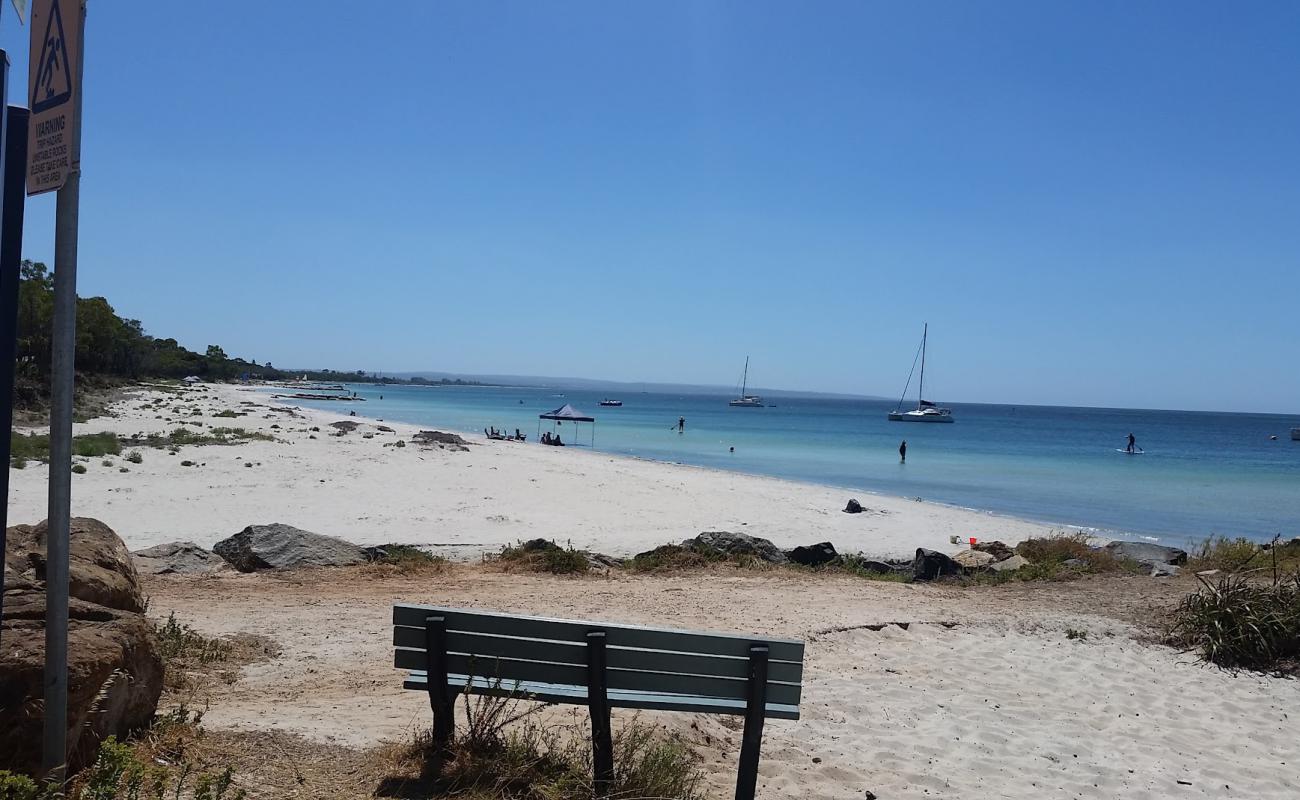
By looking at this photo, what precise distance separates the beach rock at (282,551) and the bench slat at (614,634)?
23.2 feet

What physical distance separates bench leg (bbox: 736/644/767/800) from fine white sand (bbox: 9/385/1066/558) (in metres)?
9.49

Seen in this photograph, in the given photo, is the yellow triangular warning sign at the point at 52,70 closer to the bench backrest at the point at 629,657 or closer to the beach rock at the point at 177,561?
the bench backrest at the point at 629,657

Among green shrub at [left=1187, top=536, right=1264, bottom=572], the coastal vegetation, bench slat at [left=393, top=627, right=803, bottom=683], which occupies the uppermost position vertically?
bench slat at [left=393, top=627, right=803, bottom=683]

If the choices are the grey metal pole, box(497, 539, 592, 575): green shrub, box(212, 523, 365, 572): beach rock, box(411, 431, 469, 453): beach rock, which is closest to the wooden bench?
the grey metal pole

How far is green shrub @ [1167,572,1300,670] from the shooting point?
798 cm

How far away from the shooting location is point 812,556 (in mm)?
13227

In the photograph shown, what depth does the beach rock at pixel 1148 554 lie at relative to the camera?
14359 millimetres

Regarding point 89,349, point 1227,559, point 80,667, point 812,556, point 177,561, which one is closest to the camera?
point 80,667

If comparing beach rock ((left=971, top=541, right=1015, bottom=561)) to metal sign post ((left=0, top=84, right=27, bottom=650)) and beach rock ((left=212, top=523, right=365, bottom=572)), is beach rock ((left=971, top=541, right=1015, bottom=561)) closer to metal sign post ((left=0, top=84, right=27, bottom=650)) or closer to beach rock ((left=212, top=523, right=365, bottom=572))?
beach rock ((left=212, top=523, right=365, bottom=572))

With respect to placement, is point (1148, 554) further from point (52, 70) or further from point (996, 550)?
point (52, 70)

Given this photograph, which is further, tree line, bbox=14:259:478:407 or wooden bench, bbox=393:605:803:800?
tree line, bbox=14:259:478:407

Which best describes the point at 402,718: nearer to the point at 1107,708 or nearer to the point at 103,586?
the point at 103,586

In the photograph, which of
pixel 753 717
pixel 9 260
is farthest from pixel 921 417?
pixel 9 260

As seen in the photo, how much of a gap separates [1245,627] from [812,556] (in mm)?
5840
